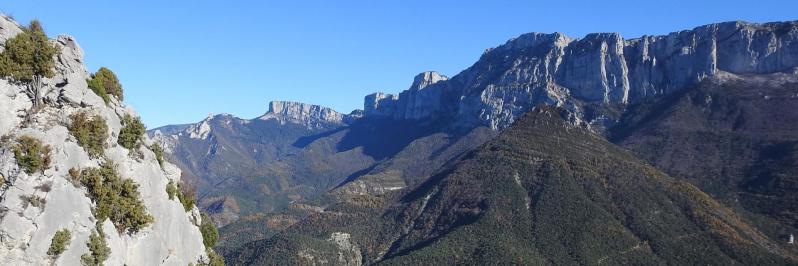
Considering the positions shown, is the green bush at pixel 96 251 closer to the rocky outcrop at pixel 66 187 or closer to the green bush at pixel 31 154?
the rocky outcrop at pixel 66 187

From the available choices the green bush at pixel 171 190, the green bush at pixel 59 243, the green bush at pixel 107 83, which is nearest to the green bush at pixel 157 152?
the green bush at pixel 171 190

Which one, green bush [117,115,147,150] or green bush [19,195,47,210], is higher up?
green bush [117,115,147,150]

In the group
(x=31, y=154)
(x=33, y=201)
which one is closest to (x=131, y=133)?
(x=31, y=154)

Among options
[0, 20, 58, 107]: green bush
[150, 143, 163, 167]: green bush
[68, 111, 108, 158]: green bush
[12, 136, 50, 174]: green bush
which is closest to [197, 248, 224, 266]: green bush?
[150, 143, 163, 167]: green bush

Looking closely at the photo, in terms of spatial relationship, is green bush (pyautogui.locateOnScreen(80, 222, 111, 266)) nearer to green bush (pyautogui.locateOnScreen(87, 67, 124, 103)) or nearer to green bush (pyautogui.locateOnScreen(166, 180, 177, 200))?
green bush (pyautogui.locateOnScreen(166, 180, 177, 200))

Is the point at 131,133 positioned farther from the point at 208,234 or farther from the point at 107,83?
the point at 208,234

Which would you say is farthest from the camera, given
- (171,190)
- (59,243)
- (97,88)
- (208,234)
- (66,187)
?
(208,234)
